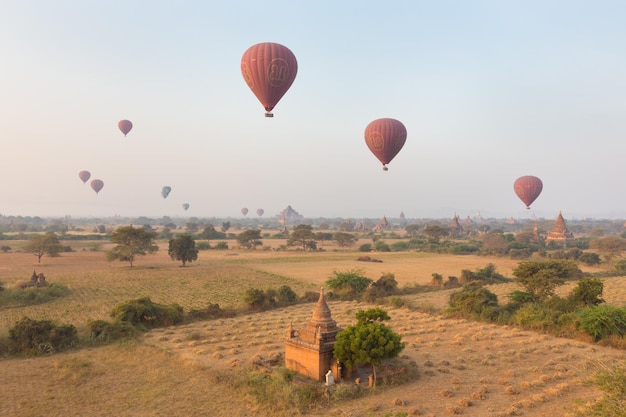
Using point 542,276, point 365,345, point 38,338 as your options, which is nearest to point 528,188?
point 542,276

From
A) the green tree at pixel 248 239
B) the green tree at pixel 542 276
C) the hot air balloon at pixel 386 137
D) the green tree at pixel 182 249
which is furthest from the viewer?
the green tree at pixel 248 239

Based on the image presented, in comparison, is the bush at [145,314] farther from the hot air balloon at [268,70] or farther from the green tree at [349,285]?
the green tree at [349,285]

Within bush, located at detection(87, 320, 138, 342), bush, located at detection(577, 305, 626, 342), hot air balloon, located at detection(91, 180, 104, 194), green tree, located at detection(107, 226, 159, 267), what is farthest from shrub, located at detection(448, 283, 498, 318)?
hot air balloon, located at detection(91, 180, 104, 194)

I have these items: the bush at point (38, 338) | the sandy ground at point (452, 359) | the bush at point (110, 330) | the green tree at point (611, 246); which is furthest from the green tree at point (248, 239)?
the bush at point (38, 338)

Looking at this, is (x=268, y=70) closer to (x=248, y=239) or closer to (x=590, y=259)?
(x=590, y=259)

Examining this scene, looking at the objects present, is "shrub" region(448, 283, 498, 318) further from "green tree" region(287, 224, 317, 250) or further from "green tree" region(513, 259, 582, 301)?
"green tree" region(287, 224, 317, 250)
